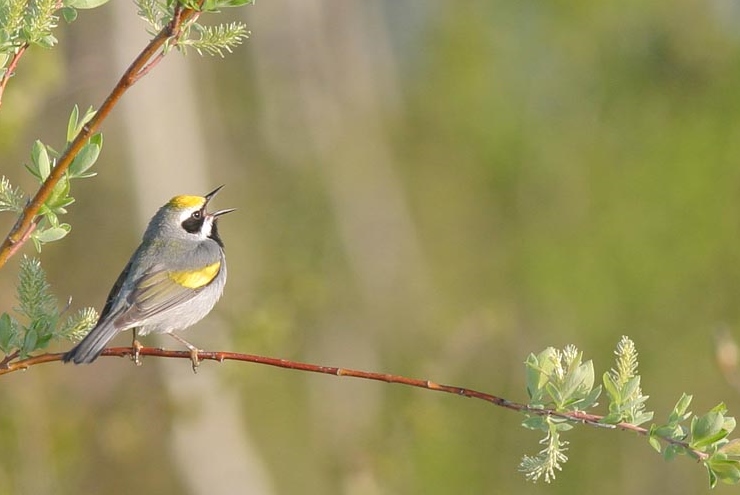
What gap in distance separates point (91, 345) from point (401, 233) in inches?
592

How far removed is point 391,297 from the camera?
55.9 feet

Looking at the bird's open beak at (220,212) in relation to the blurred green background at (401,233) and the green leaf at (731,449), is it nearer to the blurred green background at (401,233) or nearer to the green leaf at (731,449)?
the blurred green background at (401,233)

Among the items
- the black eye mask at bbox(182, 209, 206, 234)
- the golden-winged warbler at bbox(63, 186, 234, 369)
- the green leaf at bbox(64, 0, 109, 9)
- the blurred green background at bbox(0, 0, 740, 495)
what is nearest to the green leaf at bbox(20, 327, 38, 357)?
the green leaf at bbox(64, 0, 109, 9)

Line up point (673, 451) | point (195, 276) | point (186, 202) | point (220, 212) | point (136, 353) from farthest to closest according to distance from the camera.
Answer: point (186, 202) → point (220, 212) → point (195, 276) → point (136, 353) → point (673, 451)

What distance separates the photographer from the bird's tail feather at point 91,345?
12.3ft

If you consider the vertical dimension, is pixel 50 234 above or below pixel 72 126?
below

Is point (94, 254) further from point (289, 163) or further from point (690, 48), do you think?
point (690, 48)

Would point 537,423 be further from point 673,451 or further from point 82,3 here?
point 82,3

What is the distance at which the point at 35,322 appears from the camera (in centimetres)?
308

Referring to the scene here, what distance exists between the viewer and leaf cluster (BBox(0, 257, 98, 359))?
3.05 meters

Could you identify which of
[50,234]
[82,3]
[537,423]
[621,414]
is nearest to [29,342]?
[50,234]

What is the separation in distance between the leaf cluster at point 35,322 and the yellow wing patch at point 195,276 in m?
2.02

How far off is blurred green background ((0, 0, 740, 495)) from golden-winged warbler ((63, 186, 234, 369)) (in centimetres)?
135

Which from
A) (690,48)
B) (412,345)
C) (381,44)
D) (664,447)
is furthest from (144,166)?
(381,44)
